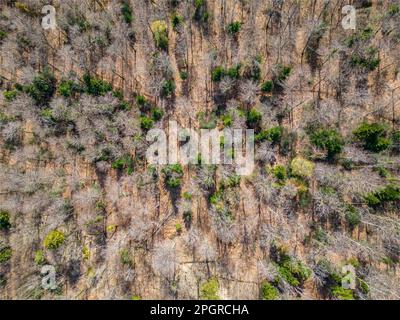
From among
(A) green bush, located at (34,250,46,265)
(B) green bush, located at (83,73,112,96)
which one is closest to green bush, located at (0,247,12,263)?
(A) green bush, located at (34,250,46,265)

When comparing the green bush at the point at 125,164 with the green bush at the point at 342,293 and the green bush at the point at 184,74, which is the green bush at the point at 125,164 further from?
the green bush at the point at 342,293

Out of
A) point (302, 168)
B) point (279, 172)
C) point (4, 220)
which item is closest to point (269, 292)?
point (279, 172)

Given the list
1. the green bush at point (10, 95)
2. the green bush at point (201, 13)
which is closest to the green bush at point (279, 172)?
the green bush at point (201, 13)

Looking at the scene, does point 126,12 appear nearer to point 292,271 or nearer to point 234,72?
point 234,72

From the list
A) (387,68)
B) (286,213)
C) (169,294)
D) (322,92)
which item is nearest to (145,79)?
(322,92)

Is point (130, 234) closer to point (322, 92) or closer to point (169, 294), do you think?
point (169, 294)

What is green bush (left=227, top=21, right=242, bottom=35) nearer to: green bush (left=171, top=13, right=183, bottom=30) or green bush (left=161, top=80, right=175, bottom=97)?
green bush (left=171, top=13, right=183, bottom=30)
